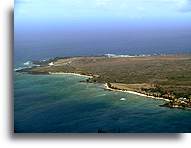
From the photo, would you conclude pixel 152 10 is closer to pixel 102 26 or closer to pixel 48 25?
pixel 102 26

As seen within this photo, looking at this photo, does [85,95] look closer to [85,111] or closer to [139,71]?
[85,111]

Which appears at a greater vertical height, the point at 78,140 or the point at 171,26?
the point at 171,26

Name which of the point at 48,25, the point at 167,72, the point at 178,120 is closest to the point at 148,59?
the point at 167,72

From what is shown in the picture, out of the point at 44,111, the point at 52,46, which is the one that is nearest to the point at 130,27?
the point at 52,46

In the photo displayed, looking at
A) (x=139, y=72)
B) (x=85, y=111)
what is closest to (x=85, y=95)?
(x=85, y=111)

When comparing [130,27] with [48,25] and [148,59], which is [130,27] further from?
[48,25]

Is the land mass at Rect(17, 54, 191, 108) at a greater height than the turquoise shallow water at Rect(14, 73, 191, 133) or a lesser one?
greater
